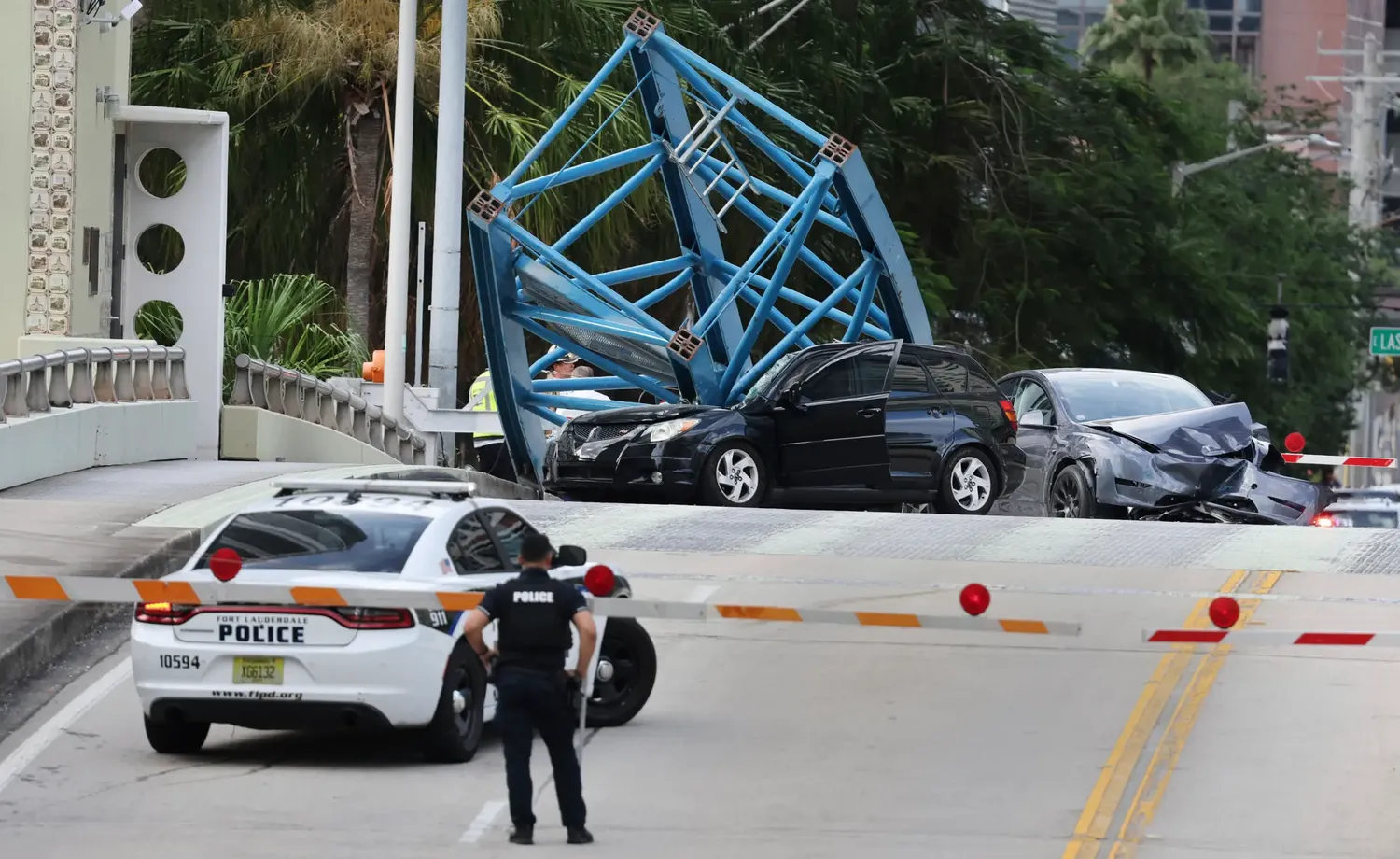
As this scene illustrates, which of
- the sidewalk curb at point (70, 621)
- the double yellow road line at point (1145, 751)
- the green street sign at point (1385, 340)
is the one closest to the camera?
the double yellow road line at point (1145, 751)

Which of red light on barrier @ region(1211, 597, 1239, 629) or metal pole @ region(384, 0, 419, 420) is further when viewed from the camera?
metal pole @ region(384, 0, 419, 420)

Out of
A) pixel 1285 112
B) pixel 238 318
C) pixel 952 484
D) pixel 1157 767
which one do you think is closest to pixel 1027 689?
pixel 1157 767

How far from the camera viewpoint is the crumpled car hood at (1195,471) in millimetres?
22016

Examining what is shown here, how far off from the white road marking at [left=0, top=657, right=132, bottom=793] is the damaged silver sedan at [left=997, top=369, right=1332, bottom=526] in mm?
10249

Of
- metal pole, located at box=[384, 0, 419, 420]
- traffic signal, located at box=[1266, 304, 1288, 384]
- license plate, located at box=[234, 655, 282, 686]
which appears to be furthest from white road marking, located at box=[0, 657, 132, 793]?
traffic signal, located at box=[1266, 304, 1288, 384]

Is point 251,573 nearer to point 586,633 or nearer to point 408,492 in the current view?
point 408,492

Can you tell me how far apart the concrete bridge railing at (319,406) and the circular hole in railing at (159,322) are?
2.52 ft

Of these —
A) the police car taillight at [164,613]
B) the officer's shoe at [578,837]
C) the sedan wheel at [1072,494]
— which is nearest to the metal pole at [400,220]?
the sedan wheel at [1072,494]

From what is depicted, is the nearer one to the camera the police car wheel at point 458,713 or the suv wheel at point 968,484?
the police car wheel at point 458,713

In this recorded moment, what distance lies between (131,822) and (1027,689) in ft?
18.6

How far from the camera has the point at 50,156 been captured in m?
24.8

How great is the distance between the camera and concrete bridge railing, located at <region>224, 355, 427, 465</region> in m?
27.9

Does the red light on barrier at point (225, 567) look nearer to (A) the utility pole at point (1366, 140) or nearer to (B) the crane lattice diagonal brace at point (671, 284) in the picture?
(B) the crane lattice diagonal brace at point (671, 284)

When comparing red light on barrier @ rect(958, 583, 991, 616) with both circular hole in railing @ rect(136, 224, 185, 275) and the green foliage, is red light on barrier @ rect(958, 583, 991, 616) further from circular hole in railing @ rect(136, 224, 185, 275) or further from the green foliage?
circular hole in railing @ rect(136, 224, 185, 275)
